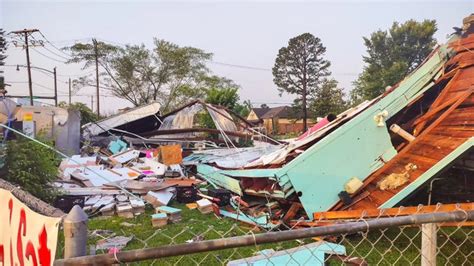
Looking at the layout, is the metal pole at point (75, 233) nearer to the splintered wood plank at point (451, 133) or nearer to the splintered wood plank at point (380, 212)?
the splintered wood plank at point (380, 212)

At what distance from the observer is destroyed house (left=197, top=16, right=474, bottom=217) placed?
4055mm

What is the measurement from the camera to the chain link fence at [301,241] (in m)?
1.19

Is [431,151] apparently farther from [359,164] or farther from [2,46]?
[2,46]

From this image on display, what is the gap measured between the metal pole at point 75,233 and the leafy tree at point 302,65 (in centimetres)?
3540

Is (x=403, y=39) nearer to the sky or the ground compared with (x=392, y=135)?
nearer to the sky

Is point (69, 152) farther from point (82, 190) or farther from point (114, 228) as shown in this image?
point (114, 228)

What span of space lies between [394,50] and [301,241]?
32308mm

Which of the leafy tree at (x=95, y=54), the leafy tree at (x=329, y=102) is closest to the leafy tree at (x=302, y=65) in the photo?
the leafy tree at (x=329, y=102)

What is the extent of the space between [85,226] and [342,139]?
3.84 metres

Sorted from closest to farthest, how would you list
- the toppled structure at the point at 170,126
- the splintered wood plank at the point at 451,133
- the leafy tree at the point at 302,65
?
the splintered wood plank at the point at 451,133 → the toppled structure at the point at 170,126 → the leafy tree at the point at 302,65

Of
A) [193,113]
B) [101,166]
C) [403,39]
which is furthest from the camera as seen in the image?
[403,39]

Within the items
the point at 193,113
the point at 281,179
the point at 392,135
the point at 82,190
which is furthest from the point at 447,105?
the point at 193,113

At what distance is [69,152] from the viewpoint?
10453mm

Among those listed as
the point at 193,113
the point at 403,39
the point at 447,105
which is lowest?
the point at 193,113
